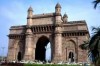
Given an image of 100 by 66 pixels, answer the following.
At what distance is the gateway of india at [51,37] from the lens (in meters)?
44.1

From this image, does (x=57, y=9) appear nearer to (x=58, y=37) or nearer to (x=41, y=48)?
(x=58, y=37)

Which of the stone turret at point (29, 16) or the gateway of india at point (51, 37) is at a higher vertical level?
the stone turret at point (29, 16)

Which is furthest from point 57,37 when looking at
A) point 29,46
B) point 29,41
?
point 29,46

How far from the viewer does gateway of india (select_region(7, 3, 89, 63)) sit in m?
44.1

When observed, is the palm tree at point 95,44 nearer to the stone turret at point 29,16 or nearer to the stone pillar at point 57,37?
the stone pillar at point 57,37

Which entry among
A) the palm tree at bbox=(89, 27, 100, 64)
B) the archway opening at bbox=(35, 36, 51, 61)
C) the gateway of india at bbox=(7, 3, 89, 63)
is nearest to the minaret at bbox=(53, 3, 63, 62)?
the gateway of india at bbox=(7, 3, 89, 63)

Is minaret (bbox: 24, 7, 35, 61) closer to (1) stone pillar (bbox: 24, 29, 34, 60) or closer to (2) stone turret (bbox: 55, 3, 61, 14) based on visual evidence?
(1) stone pillar (bbox: 24, 29, 34, 60)

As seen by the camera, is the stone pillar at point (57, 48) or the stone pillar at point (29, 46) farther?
the stone pillar at point (29, 46)

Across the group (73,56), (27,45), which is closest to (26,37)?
(27,45)

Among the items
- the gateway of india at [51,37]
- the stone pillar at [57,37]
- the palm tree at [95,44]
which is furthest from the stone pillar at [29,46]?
the palm tree at [95,44]

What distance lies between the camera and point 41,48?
52562mm

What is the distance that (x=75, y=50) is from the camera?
146 ft

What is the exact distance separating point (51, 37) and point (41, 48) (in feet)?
24.2

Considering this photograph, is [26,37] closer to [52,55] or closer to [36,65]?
[52,55]
